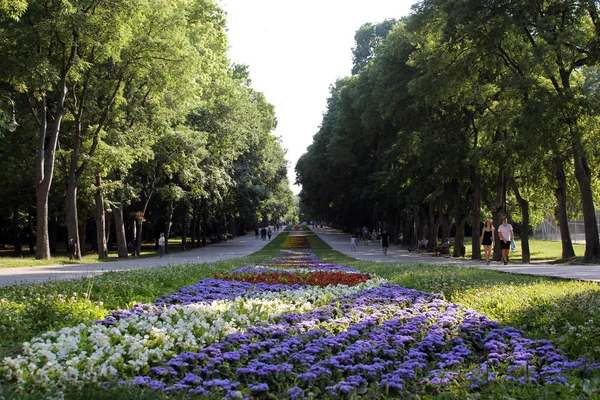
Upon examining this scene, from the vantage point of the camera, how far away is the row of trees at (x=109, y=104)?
2158 cm

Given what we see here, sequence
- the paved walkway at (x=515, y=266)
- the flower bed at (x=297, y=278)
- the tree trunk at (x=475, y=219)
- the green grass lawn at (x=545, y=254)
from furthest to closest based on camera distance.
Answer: the green grass lawn at (x=545, y=254) → the tree trunk at (x=475, y=219) → the paved walkway at (x=515, y=266) → the flower bed at (x=297, y=278)

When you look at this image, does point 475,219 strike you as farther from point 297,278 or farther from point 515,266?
point 297,278

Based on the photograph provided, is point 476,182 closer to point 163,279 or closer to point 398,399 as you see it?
point 163,279

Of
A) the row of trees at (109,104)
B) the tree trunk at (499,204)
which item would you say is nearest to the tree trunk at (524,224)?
the tree trunk at (499,204)

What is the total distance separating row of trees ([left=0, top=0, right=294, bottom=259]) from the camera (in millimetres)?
21578

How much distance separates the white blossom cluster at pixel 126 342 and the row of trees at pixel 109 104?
11440 mm

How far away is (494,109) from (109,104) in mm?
16807

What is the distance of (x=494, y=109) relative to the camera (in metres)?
23.7

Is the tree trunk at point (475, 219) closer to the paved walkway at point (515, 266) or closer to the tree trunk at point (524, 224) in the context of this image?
the paved walkway at point (515, 266)

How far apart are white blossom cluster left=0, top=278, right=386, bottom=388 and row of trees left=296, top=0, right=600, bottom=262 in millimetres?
14084

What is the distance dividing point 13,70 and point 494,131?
18.8 metres

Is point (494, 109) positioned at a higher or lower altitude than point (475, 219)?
higher

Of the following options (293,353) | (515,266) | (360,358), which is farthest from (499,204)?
(293,353)

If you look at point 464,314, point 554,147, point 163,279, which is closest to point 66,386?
point 464,314
